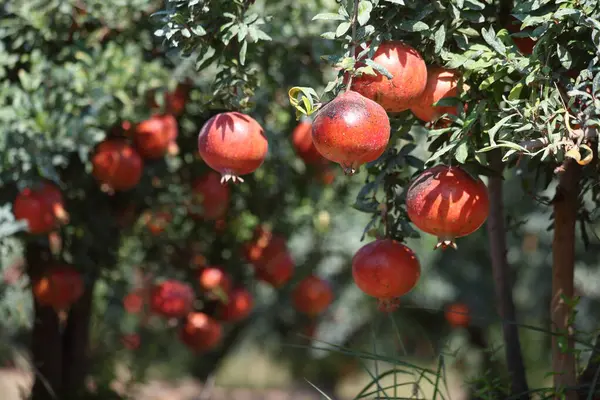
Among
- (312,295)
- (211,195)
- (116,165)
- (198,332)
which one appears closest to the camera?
(116,165)

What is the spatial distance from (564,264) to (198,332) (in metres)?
1.85

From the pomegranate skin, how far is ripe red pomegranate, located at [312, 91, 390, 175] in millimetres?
225

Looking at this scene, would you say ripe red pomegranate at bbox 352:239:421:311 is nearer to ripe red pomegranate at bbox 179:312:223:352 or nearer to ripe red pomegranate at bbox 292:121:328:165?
ripe red pomegranate at bbox 292:121:328:165

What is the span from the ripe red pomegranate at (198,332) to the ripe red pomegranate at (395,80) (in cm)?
217

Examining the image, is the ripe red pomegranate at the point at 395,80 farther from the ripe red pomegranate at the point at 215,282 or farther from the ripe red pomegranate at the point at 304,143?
the ripe red pomegranate at the point at 215,282

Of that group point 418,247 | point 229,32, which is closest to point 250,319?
point 418,247

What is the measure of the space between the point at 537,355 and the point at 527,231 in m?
1.44

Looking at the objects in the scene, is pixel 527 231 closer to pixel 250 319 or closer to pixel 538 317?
pixel 538 317

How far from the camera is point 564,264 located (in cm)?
211

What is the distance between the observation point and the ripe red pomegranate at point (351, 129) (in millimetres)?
1426

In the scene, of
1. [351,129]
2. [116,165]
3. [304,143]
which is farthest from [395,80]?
[304,143]

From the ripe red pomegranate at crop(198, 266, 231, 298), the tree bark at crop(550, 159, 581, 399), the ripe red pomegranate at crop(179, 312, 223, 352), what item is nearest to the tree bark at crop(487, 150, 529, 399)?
the tree bark at crop(550, 159, 581, 399)

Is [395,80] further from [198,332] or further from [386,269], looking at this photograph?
[198,332]

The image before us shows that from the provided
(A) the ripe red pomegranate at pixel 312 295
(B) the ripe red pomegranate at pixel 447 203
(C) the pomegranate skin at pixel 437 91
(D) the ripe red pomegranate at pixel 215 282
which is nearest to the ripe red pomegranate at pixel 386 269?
(B) the ripe red pomegranate at pixel 447 203
